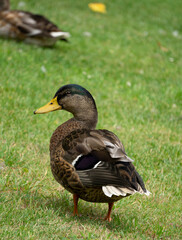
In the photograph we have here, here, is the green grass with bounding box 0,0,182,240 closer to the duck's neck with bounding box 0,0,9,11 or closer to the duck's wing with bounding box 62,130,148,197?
the duck's wing with bounding box 62,130,148,197

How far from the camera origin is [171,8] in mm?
15406

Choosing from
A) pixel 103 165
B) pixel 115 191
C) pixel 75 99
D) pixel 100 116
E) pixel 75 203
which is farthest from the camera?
pixel 100 116

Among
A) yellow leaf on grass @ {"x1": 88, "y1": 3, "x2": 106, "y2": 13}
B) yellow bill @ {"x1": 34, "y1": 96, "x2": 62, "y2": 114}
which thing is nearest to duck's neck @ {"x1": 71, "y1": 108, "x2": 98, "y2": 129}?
yellow bill @ {"x1": 34, "y1": 96, "x2": 62, "y2": 114}

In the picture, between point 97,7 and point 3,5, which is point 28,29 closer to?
point 3,5

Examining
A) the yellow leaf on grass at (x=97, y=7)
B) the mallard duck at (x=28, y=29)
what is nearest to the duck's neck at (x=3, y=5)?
the mallard duck at (x=28, y=29)

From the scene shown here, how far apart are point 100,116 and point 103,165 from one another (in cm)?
305

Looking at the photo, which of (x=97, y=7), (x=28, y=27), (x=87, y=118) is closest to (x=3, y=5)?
(x=28, y=27)

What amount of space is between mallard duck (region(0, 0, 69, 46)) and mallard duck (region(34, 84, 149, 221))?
5.18 m

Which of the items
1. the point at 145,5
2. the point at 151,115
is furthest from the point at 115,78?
the point at 145,5

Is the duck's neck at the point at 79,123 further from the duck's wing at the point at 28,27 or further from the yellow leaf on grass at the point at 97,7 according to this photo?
the yellow leaf on grass at the point at 97,7

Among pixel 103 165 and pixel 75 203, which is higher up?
pixel 103 165

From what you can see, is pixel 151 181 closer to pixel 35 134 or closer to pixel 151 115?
pixel 35 134

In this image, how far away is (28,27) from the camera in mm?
8430

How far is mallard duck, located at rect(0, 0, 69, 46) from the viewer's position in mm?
8398
